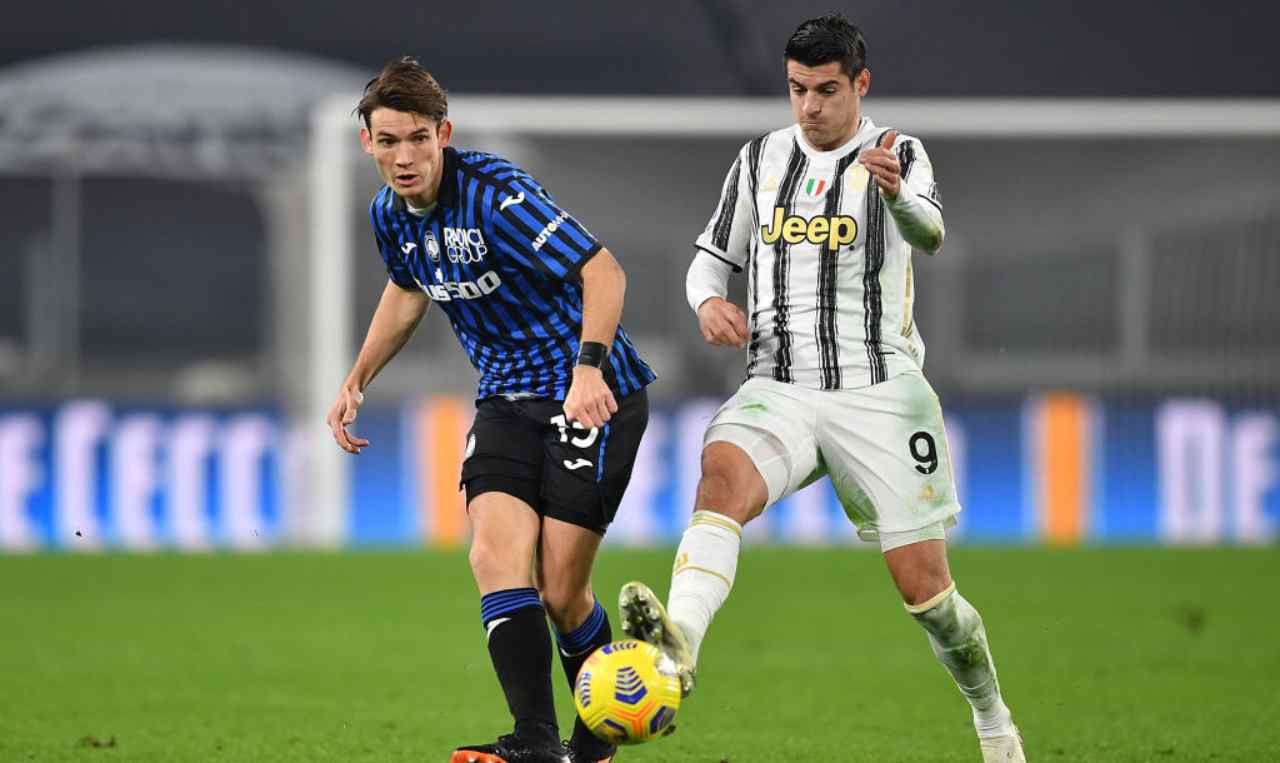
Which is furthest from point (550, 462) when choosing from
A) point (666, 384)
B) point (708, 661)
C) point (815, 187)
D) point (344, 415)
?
point (666, 384)

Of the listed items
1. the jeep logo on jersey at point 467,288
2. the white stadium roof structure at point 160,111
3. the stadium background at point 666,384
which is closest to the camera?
the jeep logo on jersey at point 467,288

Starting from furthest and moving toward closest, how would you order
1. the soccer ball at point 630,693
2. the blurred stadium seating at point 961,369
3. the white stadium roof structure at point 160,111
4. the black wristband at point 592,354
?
1. the white stadium roof structure at point 160,111
2. the blurred stadium seating at point 961,369
3. the black wristband at point 592,354
4. the soccer ball at point 630,693

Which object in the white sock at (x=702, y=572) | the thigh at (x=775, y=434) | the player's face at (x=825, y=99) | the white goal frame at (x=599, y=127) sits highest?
the white goal frame at (x=599, y=127)

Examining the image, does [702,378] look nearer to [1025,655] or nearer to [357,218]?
[357,218]

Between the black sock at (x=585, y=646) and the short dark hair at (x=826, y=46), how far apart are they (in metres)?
1.44

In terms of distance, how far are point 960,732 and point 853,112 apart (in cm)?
214

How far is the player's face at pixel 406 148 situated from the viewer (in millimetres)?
4297

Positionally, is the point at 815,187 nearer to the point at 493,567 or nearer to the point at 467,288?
the point at 467,288

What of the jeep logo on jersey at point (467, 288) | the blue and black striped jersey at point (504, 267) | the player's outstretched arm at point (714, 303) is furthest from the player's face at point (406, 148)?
the player's outstretched arm at point (714, 303)

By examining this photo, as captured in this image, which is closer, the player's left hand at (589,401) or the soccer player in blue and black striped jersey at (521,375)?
the player's left hand at (589,401)

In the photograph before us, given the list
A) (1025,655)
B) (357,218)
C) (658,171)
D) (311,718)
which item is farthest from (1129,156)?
(311,718)

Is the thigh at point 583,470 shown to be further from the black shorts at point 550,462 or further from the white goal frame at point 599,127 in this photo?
the white goal frame at point 599,127

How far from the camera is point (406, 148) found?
4.30 m

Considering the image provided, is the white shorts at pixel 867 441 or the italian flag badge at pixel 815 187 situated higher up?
the italian flag badge at pixel 815 187
